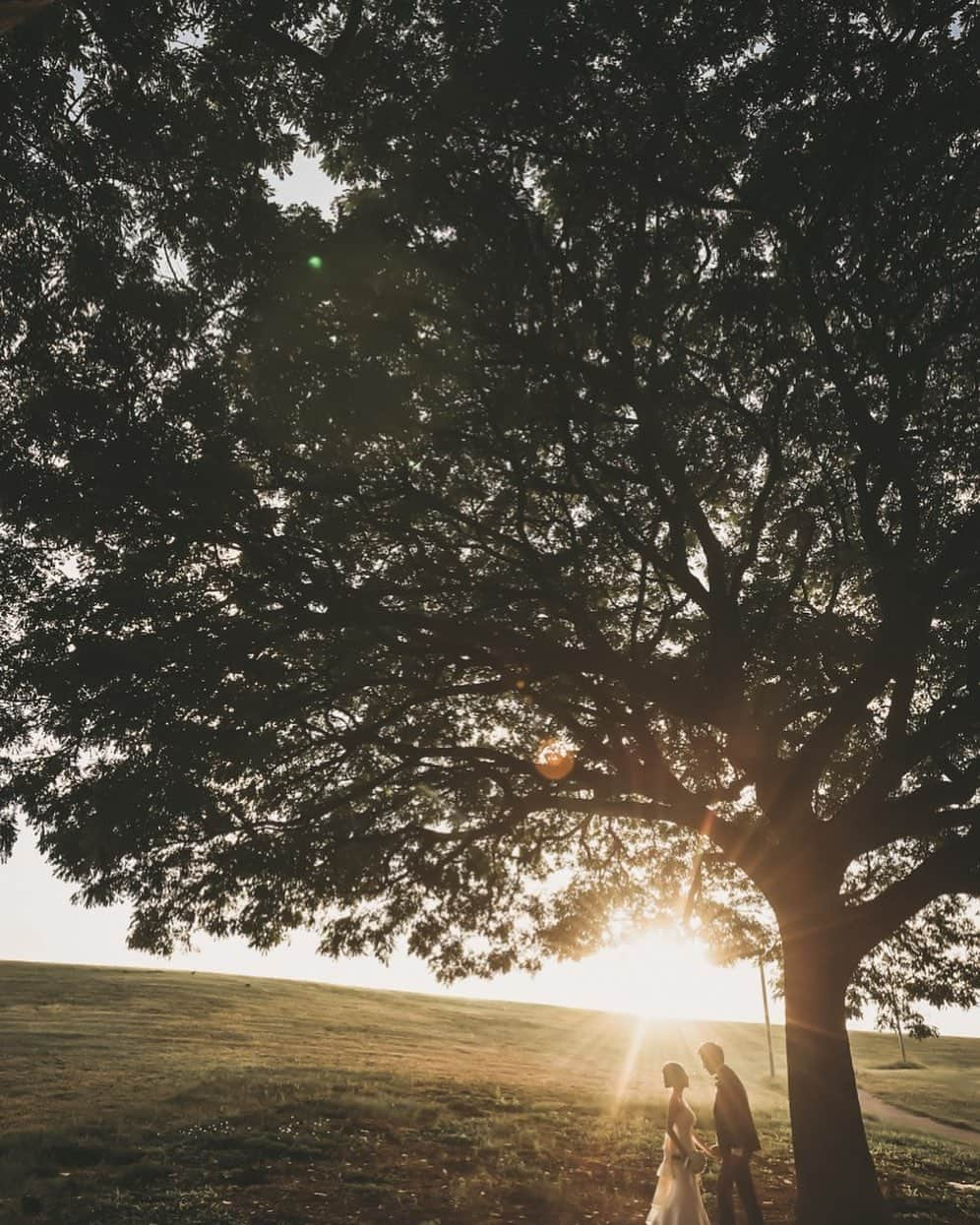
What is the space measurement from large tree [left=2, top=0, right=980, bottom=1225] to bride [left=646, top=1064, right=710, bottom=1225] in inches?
95.9

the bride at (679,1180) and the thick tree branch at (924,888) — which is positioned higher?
the thick tree branch at (924,888)

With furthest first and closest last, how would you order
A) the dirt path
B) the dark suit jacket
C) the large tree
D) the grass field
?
the dirt path, the grass field, the dark suit jacket, the large tree

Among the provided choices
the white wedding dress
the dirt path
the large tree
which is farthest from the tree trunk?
the dirt path

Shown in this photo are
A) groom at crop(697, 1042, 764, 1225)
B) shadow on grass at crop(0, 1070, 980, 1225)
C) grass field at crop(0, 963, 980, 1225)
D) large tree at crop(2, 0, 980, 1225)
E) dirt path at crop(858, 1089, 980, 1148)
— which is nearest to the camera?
large tree at crop(2, 0, 980, 1225)

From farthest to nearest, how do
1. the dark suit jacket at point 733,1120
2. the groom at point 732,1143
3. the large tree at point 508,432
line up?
1. the dark suit jacket at point 733,1120
2. the groom at point 732,1143
3. the large tree at point 508,432

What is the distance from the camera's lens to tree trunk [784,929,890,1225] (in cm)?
1020

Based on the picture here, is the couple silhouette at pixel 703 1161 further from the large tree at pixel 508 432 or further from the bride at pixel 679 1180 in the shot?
the large tree at pixel 508 432

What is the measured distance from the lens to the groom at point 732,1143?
30.2 ft

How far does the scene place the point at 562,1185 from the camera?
1198 centimetres

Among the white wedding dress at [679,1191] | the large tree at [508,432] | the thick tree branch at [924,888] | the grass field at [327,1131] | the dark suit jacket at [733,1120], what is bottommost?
the grass field at [327,1131]

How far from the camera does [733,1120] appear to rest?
9.50m

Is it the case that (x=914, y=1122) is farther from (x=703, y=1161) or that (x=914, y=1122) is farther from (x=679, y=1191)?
(x=703, y=1161)

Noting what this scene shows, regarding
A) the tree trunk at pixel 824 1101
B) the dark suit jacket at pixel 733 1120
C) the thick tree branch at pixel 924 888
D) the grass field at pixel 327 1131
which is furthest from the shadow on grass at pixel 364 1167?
the thick tree branch at pixel 924 888

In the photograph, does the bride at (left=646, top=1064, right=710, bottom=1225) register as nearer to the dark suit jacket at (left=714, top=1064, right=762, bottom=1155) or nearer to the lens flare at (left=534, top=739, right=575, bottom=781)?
the dark suit jacket at (left=714, top=1064, right=762, bottom=1155)
